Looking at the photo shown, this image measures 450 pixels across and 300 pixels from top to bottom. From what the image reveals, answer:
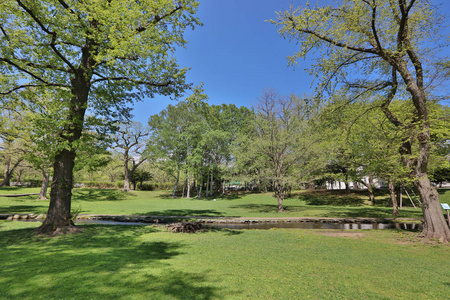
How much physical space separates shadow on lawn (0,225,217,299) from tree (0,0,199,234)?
287 centimetres

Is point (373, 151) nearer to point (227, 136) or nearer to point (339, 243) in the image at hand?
point (339, 243)

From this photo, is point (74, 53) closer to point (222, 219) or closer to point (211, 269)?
point (211, 269)

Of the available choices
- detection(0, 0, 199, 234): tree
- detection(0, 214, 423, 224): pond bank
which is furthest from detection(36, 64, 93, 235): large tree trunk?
detection(0, 214, 423, 224): pond bank

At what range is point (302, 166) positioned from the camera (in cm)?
A: 2239

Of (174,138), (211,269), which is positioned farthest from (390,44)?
(174,138)

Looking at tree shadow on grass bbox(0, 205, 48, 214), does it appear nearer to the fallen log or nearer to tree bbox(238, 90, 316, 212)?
the fallen log

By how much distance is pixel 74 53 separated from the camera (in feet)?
30.9

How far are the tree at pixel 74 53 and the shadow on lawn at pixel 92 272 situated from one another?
9.43 ft

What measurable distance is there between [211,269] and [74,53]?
1065cm

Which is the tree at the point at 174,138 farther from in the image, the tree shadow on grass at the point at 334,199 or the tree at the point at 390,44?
the tree at the point at 390,44

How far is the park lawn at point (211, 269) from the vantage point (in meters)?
3.95

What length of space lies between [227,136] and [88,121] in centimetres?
2776

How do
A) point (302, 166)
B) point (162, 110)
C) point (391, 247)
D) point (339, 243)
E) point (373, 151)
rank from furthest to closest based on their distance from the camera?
point (162, 110) → point (302, 166) → point (373, 151) → point (339, 243) → point (391, 247)

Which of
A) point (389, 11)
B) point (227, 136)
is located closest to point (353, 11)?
point (389, 11)
